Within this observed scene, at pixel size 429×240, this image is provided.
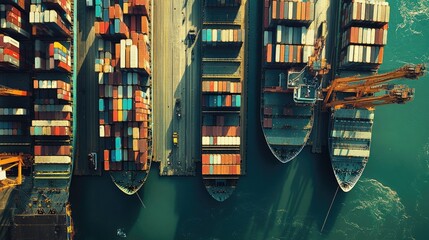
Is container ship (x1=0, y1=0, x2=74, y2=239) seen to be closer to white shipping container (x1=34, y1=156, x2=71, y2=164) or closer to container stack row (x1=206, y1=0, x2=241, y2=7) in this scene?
white shipping container (x1=34, y1=156, x2=71, y2=164)

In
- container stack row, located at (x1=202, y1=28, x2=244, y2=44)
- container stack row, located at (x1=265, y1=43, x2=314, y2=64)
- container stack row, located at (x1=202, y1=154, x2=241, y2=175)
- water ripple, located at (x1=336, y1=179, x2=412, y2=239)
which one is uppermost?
container stack row, located at (x1=202, y1=28, x2=244, y2=44)

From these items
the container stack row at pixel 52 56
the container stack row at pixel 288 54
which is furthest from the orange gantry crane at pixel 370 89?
the container stack row at pixel 52 56

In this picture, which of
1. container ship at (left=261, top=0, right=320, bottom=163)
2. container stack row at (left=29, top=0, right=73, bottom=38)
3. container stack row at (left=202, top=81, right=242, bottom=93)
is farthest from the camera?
container stack row at (left=202, top=81, right=242, bottom=93)

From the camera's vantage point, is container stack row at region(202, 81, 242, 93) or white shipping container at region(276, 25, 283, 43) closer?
container stack row at region(202, 81, 242, 93)

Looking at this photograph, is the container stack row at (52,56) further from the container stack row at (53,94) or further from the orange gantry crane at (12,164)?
the orange gantry crane at (12,164)

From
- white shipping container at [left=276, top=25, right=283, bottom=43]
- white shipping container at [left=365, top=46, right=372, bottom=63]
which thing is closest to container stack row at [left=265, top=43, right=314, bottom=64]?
white shipping container at [left=276, top=25, right=283, bottom=43]

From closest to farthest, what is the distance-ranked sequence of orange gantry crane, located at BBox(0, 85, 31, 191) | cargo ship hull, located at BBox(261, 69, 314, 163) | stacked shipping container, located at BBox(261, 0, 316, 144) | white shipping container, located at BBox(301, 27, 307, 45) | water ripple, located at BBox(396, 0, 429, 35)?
orange gantry crane, located at BBox(0, 85, 31, 191), stacked shipping container, located at BBox(261, 0, 316, 144), white shipping container, located at BBox(301, 27, 307, 45), cargo ship hull, located at BBox(261, 69, 314, 163), water ripple, located at BBox(396, 0, 429, 35)

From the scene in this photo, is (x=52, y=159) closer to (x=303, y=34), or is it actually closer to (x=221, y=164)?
(x=221, y=164)
